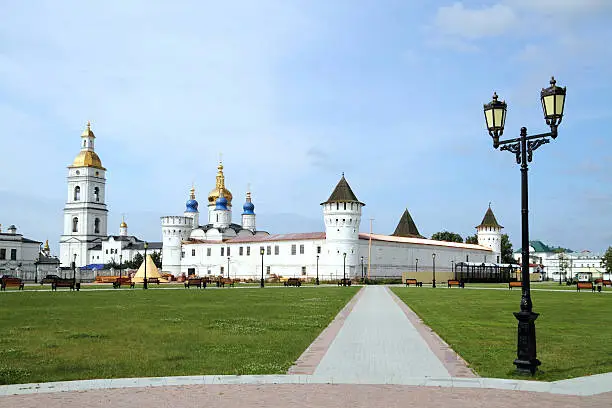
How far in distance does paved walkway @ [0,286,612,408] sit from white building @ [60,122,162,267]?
100817mm

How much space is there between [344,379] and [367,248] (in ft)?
233

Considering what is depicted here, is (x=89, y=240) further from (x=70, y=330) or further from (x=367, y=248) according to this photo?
(x=70, y=330)

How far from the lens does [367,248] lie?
80.2m

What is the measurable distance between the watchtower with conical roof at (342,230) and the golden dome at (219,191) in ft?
95.6

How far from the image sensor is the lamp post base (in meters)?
9.88

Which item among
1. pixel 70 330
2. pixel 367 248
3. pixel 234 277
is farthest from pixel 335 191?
pixel 70 330

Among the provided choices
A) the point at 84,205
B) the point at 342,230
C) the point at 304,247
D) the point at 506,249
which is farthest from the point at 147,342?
the point at 506,249

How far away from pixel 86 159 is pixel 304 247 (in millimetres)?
47522

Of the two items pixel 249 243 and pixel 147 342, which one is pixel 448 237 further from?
pixel 147 342

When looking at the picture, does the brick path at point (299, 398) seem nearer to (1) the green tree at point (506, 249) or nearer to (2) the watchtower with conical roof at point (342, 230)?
(2) the watchtower with conical roof at point (342, 230)

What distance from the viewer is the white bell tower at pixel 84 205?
109 m

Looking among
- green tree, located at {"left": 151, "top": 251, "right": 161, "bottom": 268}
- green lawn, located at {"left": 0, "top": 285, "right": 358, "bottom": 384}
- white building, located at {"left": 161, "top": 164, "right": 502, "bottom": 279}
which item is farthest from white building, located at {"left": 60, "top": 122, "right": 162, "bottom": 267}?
green lawn, located at {"left": 0, "top": 285, "right": 358, "bottom": 384}

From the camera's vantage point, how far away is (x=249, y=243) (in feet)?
283

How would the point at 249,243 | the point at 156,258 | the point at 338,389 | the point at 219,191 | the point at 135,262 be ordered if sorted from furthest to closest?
the point at 135,262, the point at 156,258, the point at 219,191, the point at 249,243, the point at 338,389
